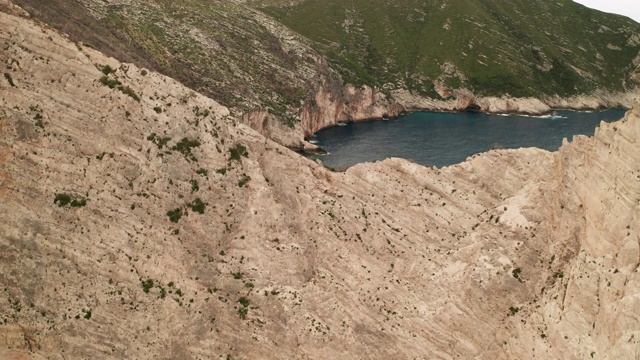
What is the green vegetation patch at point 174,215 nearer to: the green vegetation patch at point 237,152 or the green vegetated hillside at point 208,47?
the green vegetation patch at point 237,152

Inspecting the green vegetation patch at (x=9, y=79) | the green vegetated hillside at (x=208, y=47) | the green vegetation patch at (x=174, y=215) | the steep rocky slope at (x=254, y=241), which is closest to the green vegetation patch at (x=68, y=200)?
the steep rocky slope at (x=254, y=241)

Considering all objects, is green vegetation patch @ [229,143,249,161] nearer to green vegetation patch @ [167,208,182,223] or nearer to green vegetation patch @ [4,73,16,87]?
green vegetation patch @ [167,208,182,223]

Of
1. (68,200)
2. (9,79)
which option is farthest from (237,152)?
(9,79)

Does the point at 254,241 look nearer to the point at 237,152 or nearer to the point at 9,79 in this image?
the point at 237,152

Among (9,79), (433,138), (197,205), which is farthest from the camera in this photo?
(433,138)

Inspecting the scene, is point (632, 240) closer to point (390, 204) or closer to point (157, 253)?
point (390, 204)
